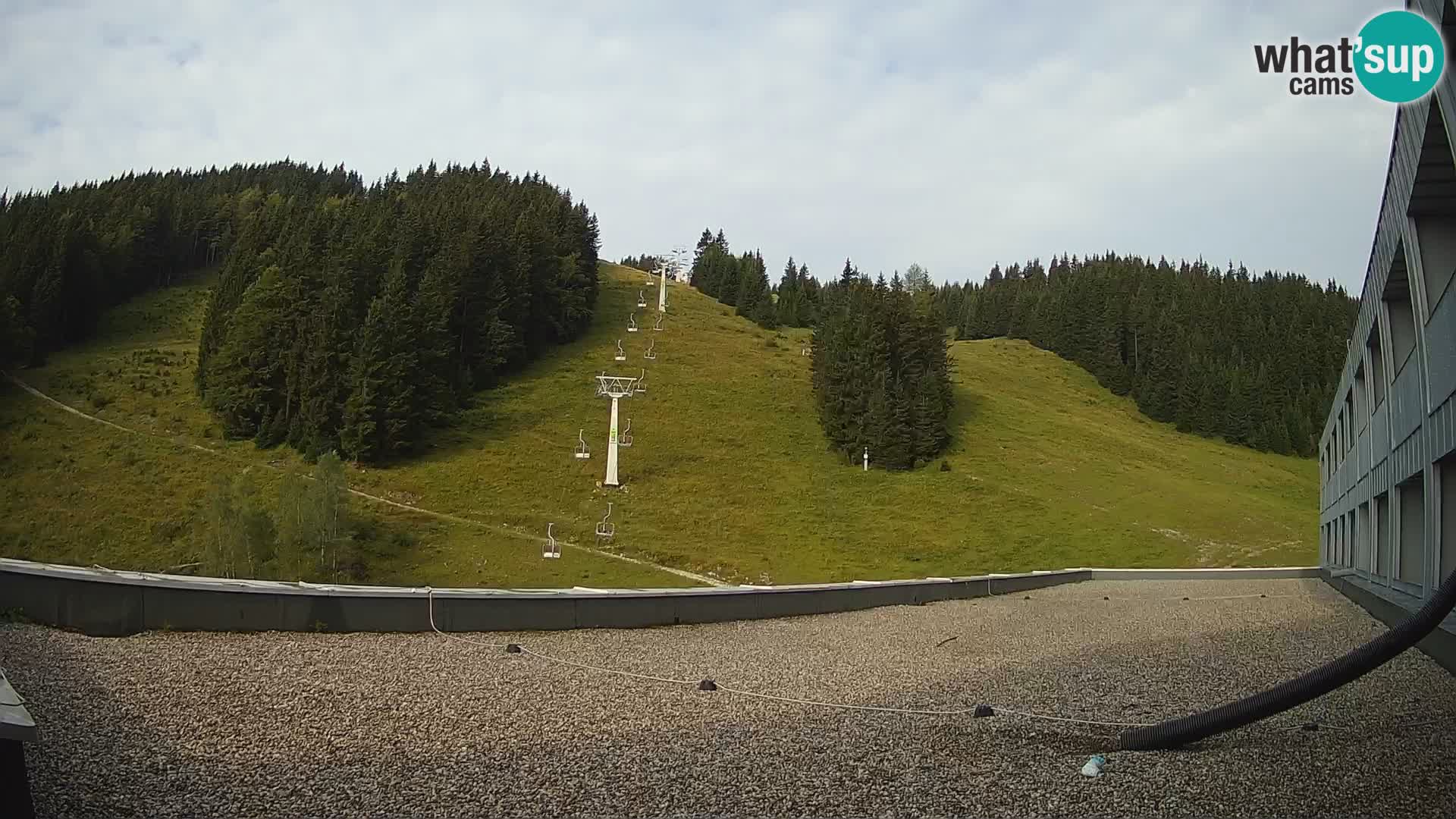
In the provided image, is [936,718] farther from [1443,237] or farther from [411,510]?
[411,510]

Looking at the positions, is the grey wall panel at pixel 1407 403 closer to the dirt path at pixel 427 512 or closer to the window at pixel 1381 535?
the window at pixel 1381 535

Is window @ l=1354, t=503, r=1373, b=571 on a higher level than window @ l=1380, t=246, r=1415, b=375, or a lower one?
lower

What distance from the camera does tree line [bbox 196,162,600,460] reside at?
60.4m

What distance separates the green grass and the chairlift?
2.12 feet

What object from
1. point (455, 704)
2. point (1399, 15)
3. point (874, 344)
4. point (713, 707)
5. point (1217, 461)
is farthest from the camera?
point (1217, 461)

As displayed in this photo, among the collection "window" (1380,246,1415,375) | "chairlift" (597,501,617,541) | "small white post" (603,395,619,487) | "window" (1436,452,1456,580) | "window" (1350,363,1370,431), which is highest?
"window" (1380,246,1415,375)

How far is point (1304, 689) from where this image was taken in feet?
22.8

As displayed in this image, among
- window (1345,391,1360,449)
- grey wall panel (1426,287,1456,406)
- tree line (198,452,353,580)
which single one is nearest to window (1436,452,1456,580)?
grey wall panel (1426,287,1456,406)

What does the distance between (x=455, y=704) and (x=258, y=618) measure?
4.24 metres

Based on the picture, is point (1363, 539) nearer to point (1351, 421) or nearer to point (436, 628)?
point (1351, 421)

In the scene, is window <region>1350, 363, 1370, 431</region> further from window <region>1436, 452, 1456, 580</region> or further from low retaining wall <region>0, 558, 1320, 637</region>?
low retaining wall <region>0, 558, 1320, 637</region>

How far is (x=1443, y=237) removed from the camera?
506 inches

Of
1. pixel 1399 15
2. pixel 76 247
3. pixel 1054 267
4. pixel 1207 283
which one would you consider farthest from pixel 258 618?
pixel 1054 267

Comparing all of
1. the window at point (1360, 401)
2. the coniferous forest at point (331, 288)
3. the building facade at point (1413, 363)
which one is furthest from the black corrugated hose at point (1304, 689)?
the coniferous forest at point (331, 288)
